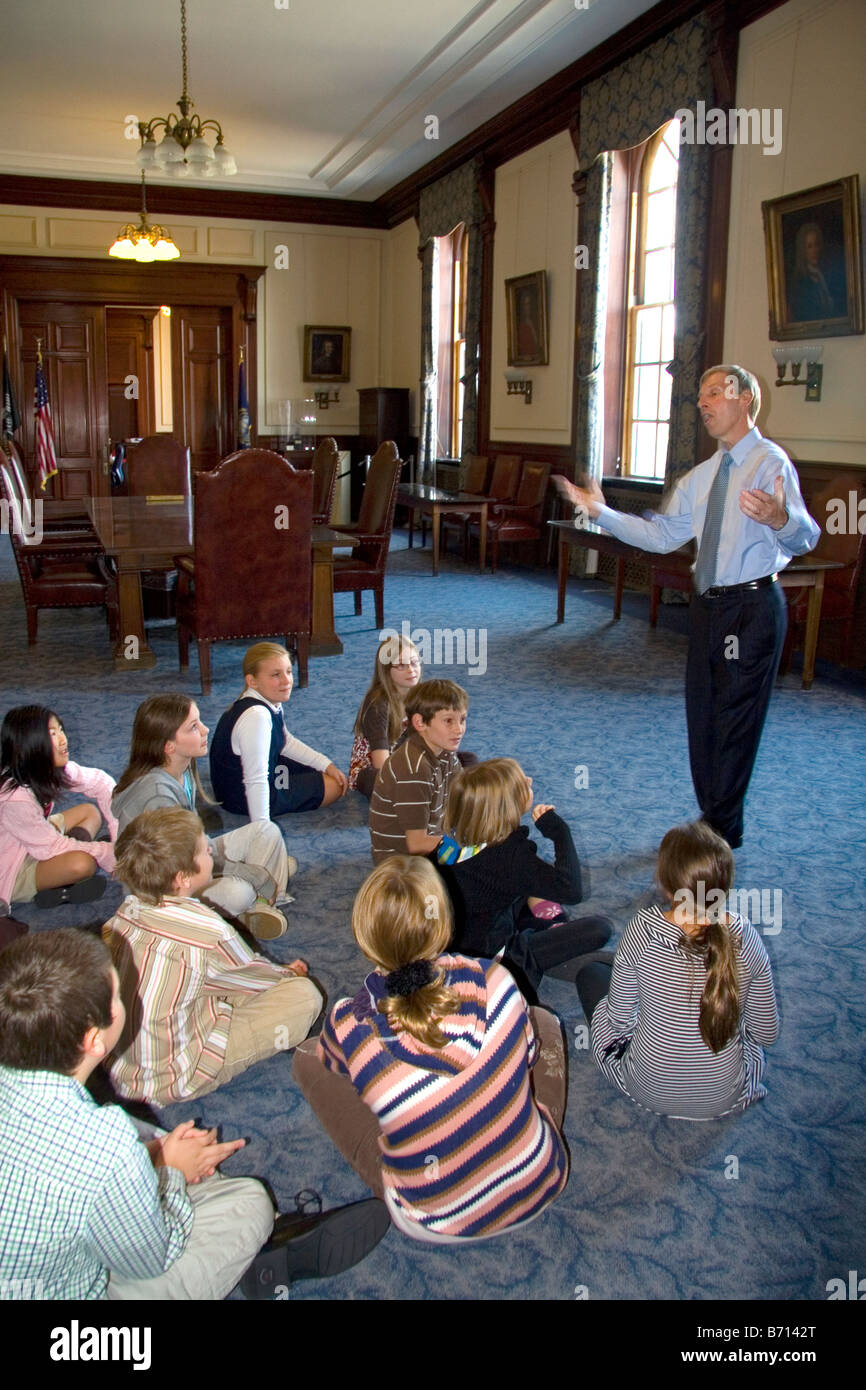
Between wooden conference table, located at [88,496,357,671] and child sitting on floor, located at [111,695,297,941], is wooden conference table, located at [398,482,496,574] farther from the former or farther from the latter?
child sitting on floor, located at [111,695,297,941]

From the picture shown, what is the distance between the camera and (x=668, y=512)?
11.9 feet

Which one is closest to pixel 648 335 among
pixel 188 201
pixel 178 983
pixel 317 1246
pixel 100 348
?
pixel 188 201

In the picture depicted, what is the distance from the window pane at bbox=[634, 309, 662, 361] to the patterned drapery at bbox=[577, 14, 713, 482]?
1.01 feet

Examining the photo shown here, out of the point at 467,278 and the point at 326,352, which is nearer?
the point at 467,278

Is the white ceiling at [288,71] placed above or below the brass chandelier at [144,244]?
above

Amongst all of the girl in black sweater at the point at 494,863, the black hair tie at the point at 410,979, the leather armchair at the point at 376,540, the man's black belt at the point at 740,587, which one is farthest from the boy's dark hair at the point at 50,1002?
the leather armchair at the point at 376,540

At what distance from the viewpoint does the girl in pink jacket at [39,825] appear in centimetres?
293

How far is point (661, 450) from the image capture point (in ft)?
27.5

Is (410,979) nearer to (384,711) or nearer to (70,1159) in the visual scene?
(70,1159)

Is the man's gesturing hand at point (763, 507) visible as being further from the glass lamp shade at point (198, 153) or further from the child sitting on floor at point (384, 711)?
the glass lamp shade at point (198, 153)

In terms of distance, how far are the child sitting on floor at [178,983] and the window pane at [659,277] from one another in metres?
7.09

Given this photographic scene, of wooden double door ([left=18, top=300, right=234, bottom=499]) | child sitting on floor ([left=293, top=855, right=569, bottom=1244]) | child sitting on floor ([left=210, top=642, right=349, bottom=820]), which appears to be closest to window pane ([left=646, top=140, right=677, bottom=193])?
child sitting on floor ([left=210, top=642, right=349, bottom=820])

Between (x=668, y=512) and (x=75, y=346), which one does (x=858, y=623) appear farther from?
(x=75, y=346)

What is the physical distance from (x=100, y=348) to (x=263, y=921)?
38.2ft
